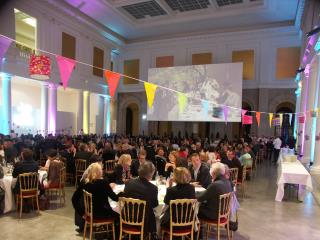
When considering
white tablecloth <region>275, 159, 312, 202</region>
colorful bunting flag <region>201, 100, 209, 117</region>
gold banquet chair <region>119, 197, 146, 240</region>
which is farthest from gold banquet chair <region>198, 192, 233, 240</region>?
colorful bunting flag <region>201, 100, 209, 117</region>

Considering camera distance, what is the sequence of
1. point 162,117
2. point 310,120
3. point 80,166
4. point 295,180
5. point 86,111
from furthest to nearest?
point 86,111
point 162,117
point 310,120
point 80,166
point 295,180

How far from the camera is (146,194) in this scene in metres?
3.35

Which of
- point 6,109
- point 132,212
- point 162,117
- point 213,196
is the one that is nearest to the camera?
point 132,212

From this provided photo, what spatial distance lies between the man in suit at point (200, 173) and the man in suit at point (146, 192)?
1.44 metres

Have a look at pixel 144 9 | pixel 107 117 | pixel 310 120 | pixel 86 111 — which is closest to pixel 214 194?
pixel 310 120

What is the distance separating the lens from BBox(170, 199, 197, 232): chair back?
10.9 feet

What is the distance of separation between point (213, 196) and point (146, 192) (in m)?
0.99

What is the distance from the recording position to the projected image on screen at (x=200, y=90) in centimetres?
1565

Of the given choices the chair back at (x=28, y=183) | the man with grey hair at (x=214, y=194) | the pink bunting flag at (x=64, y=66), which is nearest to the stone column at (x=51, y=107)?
the pink bunting flag at (x=64, y=66)

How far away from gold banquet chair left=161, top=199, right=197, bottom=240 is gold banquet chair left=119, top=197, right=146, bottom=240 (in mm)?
362

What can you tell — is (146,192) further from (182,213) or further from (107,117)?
(107,117)

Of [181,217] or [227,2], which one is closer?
[181,217]

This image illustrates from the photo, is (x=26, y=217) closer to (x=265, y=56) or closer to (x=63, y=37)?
(x=63, y=37)

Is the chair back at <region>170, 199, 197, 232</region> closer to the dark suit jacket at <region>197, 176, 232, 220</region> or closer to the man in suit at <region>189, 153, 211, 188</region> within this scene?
the dark suit jacket at <region>197, 176, 232, 220</region>
